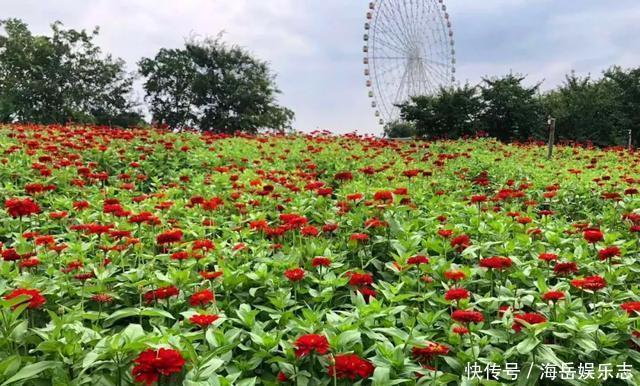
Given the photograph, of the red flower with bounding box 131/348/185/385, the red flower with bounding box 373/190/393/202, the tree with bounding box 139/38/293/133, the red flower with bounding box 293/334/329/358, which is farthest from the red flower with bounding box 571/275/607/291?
the tree with bounding box 139/38/293/133

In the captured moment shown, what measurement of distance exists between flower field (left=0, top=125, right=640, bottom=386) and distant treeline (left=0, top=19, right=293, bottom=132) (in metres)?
27.0

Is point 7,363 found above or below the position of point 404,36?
below

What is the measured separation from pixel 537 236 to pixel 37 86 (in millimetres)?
31223

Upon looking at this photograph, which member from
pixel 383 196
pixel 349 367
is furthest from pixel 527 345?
pixel 383 196

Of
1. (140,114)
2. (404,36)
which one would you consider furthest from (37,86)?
(404,36)

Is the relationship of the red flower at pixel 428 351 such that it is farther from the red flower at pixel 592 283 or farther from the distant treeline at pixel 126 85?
the distant treeline at pixel 126 85

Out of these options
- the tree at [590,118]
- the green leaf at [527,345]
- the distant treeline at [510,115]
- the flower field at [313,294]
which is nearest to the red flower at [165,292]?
the flower field at [313,294]

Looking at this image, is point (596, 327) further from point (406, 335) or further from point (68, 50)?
point (68, 50)

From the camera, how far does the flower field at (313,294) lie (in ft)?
6.39

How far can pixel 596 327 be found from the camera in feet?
7.00

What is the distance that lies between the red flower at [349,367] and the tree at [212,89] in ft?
95.9

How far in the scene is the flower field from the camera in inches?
76.7

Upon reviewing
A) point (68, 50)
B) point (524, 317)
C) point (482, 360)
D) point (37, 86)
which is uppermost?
point (68, 50)

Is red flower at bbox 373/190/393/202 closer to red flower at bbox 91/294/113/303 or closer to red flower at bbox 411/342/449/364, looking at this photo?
red flower at bbox 411/342/449/364
